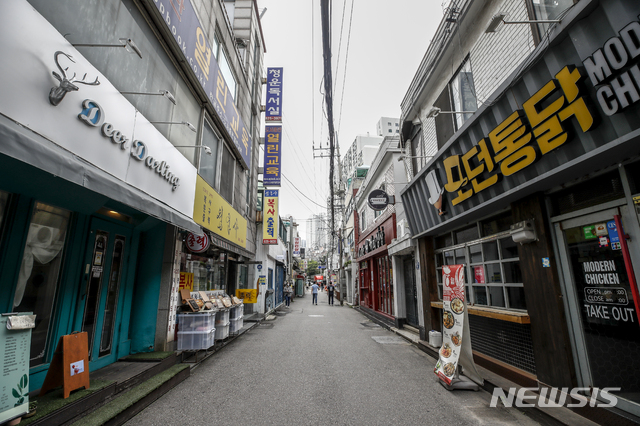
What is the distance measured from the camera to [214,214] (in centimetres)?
827

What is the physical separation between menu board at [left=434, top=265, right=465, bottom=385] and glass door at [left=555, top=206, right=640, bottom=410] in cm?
143

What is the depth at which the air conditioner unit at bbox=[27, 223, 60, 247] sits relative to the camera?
11.9ft

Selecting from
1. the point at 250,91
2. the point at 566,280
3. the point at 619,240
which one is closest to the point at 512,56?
the point at 619,240

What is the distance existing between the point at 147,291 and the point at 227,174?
5543mm

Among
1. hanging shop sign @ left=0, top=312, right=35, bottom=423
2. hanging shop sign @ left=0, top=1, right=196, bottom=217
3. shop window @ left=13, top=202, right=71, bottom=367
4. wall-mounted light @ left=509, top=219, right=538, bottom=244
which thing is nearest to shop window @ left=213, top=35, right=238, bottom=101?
hanging shop sign @ left=0, top=1, right=196, bottom=217

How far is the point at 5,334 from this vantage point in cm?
269

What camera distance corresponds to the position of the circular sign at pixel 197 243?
23.5 ft

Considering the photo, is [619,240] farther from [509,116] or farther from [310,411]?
[310,411]

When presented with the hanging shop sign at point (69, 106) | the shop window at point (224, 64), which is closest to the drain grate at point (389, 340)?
the hanging shop sign at point (69, 106)

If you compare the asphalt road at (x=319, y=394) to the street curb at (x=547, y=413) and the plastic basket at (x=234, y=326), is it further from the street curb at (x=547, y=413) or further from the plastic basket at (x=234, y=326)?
the plastic basket at (x=234, y=326)

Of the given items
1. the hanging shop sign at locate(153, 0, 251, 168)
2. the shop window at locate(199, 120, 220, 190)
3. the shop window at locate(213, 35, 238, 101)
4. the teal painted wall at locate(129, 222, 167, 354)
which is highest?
the shop window at locate(213, 35, 238, 101)

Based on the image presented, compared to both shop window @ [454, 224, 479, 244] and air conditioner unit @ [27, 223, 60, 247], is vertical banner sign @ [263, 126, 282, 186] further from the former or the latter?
air conditioner unit @ [27, 223, 60, 247]

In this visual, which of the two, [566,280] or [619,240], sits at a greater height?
[619,240]

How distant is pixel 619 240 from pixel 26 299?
742 centimetres
